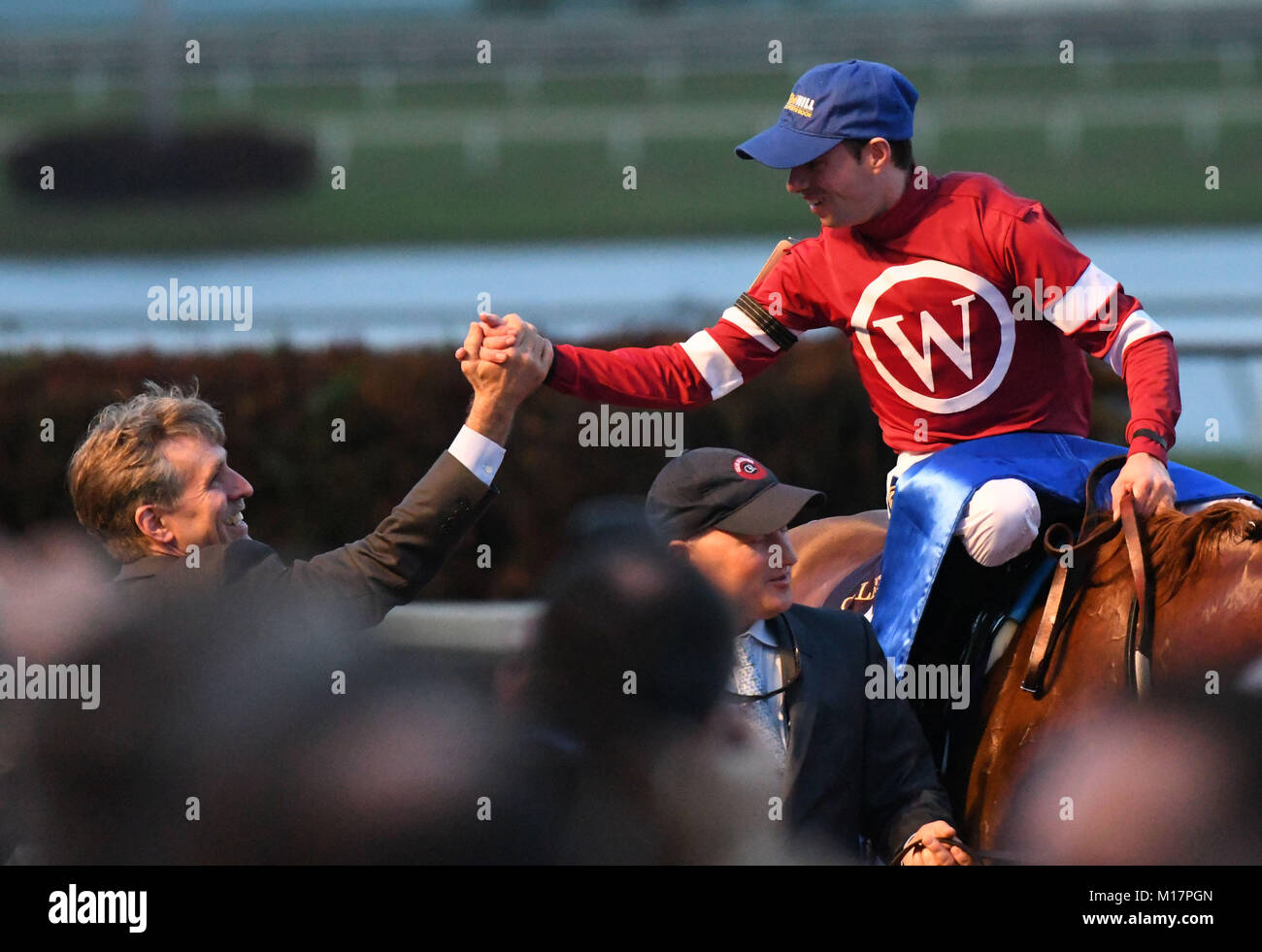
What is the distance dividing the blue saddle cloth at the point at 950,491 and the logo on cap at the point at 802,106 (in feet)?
2.32

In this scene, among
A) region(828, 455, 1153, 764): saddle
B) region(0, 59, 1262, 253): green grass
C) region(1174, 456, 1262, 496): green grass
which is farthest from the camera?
region(0, 59, 1262, 253): green grass

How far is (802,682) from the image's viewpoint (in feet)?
8.86

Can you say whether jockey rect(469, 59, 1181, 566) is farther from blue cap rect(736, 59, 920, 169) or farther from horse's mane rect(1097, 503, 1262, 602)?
horse's mane rect(1097, 503, 1262, 602)

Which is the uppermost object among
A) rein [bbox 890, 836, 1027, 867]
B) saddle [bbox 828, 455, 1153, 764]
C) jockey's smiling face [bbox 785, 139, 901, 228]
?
jockey's smiling face [bbox 785, 139, 901, 228]

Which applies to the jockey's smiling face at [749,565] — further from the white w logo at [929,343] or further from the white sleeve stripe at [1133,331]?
the white sleeve stripe at [1133,331]

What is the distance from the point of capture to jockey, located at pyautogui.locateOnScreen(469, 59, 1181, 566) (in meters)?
3.01

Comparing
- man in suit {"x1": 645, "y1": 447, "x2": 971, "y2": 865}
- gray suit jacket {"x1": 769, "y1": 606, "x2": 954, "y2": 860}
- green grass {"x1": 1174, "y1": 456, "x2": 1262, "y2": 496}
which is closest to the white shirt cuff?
man in suit {"x1": 645, "y1": 447, "x2": 971, "y2": 865}

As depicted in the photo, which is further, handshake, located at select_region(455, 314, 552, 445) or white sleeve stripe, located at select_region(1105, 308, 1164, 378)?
white sleeve stripe, located at select_region(1105, 308, 1164, 378)

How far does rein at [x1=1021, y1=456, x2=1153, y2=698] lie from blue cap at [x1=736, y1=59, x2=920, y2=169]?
30.7 inches

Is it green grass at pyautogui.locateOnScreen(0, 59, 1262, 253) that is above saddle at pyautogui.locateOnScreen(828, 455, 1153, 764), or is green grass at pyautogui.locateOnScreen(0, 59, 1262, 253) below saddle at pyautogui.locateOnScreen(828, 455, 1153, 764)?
above

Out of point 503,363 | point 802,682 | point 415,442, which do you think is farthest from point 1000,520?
point 415,442

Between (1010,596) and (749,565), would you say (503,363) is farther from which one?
(1010,596)

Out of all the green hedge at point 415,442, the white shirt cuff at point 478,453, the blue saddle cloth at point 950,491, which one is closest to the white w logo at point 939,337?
the blue saddle cloth at point 950,491

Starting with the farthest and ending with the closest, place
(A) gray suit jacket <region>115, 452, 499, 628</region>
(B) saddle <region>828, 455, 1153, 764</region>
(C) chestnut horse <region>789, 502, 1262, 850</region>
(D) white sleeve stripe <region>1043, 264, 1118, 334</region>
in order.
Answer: (D) white sleeve stripe <region>1043, 264, 1118, 334</region> < (B) saddle <region>828, 455, 1153, 764</region> < (C) chestnut horse <region>789, 502, 1262, 850</region> < (A) gray suit jacket <region>115, 452, 499, 628</region>
